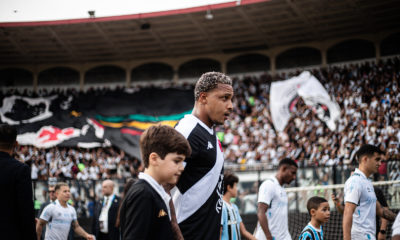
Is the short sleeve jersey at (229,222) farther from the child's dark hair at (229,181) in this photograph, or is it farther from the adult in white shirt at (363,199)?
the adult in white shirt at (363,199)

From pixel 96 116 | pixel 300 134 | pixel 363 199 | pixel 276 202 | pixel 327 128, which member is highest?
pixel 96 116

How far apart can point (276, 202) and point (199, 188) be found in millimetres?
3602

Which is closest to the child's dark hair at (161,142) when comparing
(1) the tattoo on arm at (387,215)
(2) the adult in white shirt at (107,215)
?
(1) the tattoo on arm at (387,215)

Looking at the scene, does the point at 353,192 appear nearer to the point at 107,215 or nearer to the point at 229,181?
the point at 229,181

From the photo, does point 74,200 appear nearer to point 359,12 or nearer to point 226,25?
point 226,25

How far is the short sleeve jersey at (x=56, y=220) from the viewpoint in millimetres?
8234

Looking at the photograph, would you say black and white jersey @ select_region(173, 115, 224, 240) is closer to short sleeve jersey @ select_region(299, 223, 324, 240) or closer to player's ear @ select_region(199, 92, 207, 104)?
player's ear @ select_region(199, 92, 207, 104)

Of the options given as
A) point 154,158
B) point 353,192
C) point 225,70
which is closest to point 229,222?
point 353,192

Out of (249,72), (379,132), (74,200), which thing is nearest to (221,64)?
(249,72)

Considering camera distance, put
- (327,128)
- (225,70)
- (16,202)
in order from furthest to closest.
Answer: (225,70) → (327,128) → (16,202)

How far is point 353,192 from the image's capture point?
5.66 metres

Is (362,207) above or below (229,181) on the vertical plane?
below

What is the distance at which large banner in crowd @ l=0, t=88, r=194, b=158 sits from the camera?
25.8 metres

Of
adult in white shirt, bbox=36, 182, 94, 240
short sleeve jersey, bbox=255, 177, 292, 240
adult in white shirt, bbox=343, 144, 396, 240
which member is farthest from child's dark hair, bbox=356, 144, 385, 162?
adult in white shirt, bbox=36, 182, 94, 240
